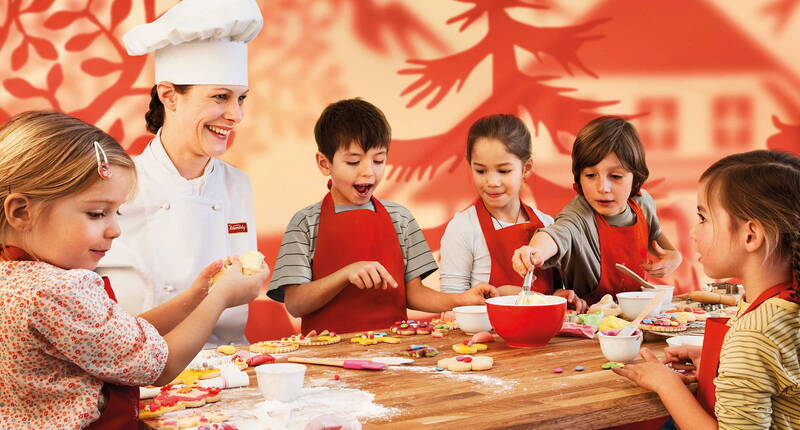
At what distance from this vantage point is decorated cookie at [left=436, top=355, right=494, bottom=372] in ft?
5.53

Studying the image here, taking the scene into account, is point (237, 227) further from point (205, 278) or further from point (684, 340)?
point (684, 340)

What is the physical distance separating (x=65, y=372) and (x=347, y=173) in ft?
4.71

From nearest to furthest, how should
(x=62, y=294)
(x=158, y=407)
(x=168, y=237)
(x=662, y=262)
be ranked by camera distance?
1. (x=62, y=294)
2. (x=158, y=407)
3. (x=168, y=237)
4. (x=662, y=262)

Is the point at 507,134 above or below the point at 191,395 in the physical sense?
above

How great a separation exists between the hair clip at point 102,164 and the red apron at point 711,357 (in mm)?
1189

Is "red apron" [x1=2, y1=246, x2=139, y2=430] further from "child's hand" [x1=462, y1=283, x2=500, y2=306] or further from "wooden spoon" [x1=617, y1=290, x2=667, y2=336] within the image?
"child's hand" [x1=462, y1=283, x2=500, y2=306]

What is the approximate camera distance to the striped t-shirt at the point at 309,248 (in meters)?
2.66

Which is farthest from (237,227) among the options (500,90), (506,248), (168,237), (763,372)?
(500,90)

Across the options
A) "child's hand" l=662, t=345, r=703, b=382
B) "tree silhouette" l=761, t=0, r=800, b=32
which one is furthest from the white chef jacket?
"tree silhouette" l=761, t=0, r=800, b=32

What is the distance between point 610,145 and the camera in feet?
9.27

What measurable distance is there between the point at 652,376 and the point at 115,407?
998 millimetres

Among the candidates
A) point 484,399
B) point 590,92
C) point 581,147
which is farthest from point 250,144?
point 484,399

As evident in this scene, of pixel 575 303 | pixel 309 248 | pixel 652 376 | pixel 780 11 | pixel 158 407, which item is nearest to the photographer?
pixel 158 407

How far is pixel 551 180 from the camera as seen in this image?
4832 mm
